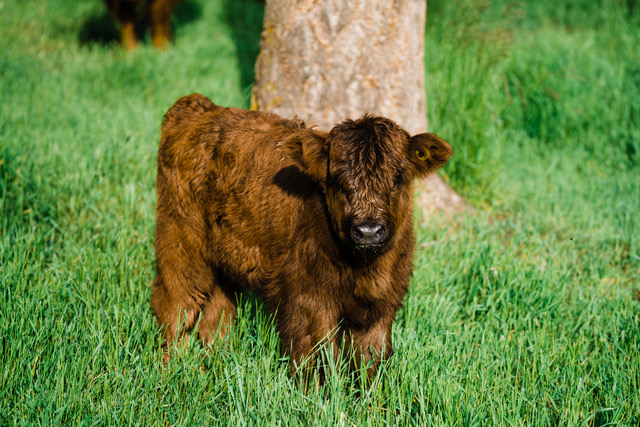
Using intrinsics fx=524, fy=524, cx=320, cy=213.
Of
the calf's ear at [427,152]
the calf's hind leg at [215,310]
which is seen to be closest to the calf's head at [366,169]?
the calf's ear at [427,152]

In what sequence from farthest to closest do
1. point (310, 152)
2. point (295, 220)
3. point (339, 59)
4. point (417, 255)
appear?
1. point (339, 59)
2. point (417, 255)
3. point (295, 220)
4. point (310, 152)

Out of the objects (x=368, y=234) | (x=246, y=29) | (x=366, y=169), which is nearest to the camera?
(x=368, y=234)

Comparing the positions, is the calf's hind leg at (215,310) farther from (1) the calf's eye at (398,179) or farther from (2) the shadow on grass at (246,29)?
(2) the shadow on grass at (246,29)

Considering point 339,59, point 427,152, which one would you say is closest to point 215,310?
point 427,152

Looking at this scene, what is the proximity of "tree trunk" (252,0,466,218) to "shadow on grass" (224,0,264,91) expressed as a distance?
215 centimetres

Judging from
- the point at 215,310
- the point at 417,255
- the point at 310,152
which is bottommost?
the point at 215,310

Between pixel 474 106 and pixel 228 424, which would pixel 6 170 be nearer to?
pixel 228 424

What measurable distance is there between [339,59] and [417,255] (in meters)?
1.70

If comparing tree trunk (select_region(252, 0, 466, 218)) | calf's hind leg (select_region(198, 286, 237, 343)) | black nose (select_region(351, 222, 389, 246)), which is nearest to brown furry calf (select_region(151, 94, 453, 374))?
black nose (select_region(351, 222, 389, 246))

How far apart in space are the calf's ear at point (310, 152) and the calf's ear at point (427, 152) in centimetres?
48

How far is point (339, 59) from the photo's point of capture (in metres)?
4.25

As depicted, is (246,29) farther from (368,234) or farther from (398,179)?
(368,234)

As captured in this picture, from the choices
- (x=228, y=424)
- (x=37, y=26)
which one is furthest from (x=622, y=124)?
(x=37, y=26)

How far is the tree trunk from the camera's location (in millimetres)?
4199
